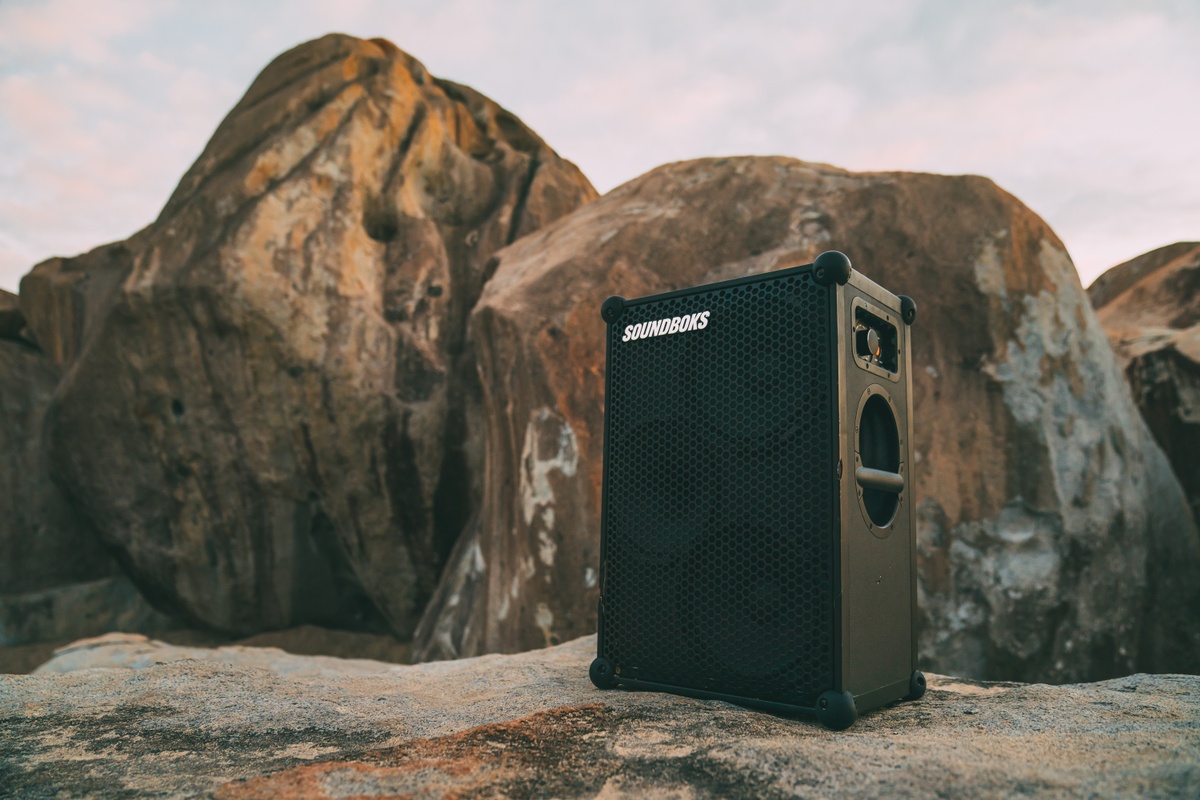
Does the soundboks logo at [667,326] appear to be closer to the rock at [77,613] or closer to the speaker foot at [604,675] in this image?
the speaker foot at [604,675]

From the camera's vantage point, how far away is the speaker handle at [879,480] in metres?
1.53

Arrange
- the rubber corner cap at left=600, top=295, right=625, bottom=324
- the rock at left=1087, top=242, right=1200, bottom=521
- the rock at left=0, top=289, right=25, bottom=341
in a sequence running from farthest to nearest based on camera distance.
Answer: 1. the rock at left=0, top=289, right=25, bottom=341
2. the rock at left=1087, top=242, right=1200, bottom=521
3. the rubber corner cap at left=600, top=295, right=625, bottom=324

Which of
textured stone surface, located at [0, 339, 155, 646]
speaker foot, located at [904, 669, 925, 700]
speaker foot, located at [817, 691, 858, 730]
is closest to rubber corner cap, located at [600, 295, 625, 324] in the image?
speaker foot, located at [817, 691, 858, 730]

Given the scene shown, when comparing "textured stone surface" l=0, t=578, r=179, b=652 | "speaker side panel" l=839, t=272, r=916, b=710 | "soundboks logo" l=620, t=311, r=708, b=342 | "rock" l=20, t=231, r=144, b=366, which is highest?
"rock" l=20, t=231, r=144, b=366

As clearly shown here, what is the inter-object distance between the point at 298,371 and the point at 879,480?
13.4 ft

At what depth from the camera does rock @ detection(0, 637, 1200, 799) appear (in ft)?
3.54

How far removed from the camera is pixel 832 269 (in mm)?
1490

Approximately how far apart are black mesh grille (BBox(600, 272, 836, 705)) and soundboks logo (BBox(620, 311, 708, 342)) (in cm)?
1

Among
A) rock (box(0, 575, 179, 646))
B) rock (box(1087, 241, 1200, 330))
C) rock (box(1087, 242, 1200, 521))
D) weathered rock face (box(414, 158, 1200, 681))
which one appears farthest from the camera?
rock (box(0, 575, 179, 646))

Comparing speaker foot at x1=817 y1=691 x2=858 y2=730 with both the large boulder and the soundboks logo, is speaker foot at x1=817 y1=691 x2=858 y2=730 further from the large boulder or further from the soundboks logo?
the large boulder

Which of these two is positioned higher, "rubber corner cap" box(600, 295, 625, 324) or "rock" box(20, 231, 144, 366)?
"rock" box(20, 231, 144, 366)

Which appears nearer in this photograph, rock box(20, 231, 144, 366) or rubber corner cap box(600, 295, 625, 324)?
rubber corner cap box(600, 295, 625, 324)

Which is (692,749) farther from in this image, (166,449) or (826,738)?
(166,449)

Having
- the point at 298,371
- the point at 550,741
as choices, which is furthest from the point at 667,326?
the point at 298,371
